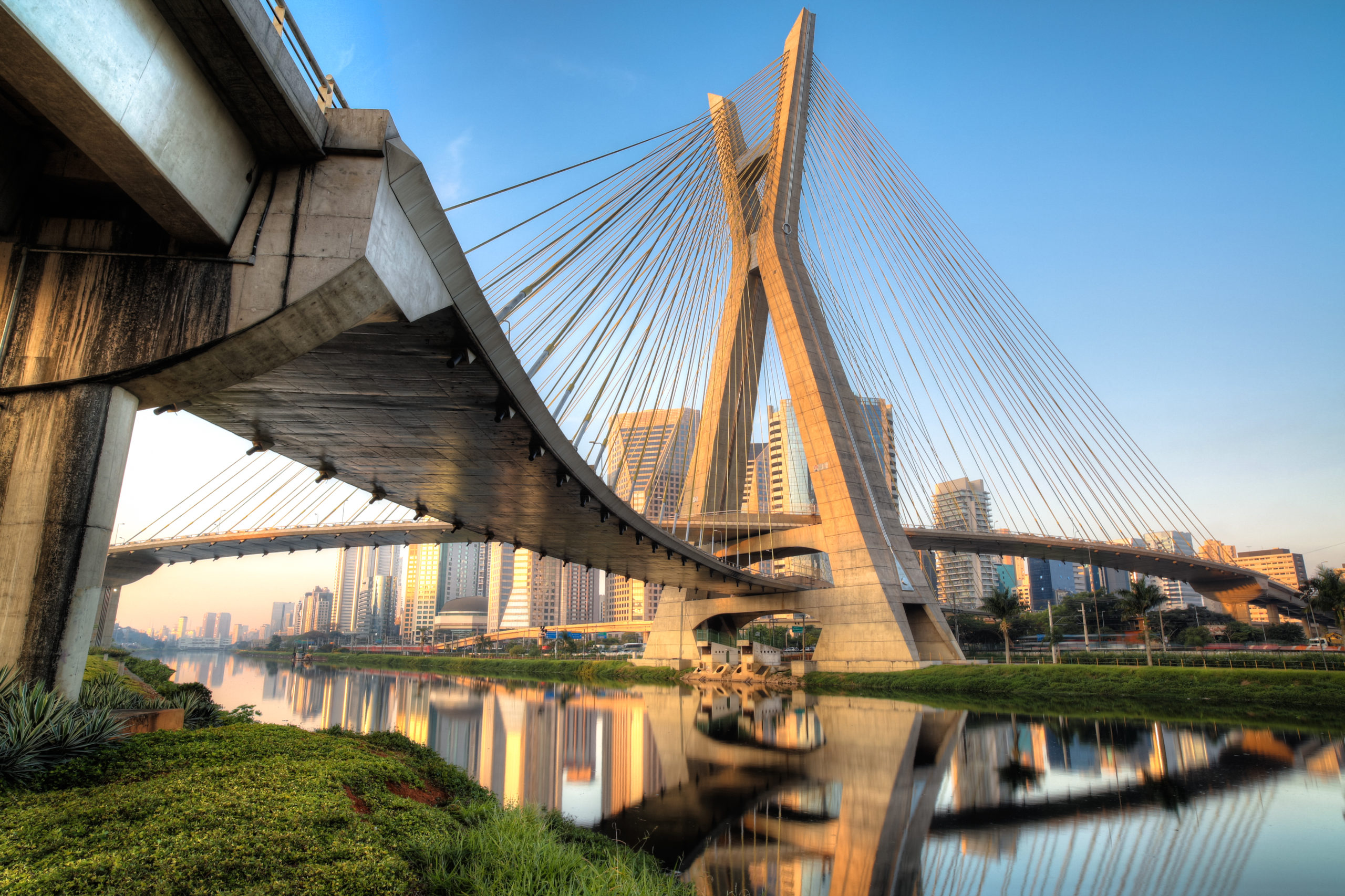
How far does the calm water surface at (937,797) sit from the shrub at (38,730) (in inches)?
220

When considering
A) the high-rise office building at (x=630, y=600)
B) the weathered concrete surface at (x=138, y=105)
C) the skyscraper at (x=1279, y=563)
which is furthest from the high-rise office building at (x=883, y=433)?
the skyscraper at (x=1279, y=563)

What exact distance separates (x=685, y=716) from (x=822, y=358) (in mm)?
18485

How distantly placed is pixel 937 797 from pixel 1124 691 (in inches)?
831

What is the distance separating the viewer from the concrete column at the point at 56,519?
22.1 feet

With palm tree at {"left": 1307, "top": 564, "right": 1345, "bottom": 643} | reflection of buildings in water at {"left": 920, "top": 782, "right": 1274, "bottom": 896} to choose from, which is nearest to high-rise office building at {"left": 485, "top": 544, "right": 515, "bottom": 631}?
palm tree at {"left": 1307, "top": 564, "right": 1345, "bottom": 643}

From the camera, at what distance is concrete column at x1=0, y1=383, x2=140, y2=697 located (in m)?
6.75

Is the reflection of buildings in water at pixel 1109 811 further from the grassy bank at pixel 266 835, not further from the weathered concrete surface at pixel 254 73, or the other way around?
the weathered concrete surface at pixel 254 73

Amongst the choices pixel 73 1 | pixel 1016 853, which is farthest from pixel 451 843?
pixel 73 1

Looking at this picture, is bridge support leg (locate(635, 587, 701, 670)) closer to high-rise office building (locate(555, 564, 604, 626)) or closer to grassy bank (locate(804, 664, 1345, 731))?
grassy bank (locate(804, 664, 1345, 731))

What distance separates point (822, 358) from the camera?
35.1 m

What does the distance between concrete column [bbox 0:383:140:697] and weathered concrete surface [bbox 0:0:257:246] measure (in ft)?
7.03

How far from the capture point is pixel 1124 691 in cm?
2722

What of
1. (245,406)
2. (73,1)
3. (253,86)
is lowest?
(245,406)

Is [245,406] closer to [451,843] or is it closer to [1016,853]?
[451,843]
